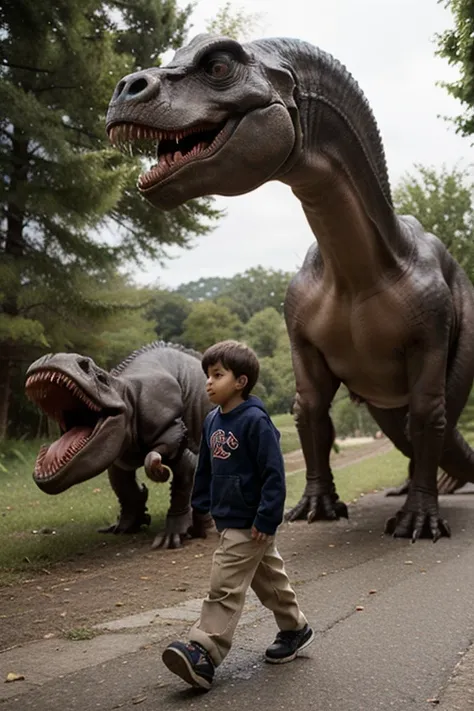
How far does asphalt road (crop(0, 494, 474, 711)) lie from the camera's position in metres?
2.24

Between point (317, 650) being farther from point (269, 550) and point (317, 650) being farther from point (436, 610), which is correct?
point (436, 610)

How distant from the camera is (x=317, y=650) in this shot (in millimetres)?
2703

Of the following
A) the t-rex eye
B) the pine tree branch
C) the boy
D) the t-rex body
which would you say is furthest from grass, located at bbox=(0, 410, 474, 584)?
the pine tree branch

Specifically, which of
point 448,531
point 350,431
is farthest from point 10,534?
point 350,431

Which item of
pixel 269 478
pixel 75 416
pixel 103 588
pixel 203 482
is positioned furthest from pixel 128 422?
pixel 269 478

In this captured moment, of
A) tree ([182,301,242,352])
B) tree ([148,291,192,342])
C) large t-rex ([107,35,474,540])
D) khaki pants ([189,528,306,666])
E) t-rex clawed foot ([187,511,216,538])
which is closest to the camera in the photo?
khaki pants ([189,528,306,666])

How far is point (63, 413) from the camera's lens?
14.8ft

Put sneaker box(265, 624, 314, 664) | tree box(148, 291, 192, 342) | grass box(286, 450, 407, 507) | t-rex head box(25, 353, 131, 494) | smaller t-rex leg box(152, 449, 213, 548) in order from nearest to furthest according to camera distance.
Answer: sneaker box(265, 624, 314, 664)
t-rex head box(25, 353, 131, 494)
smaller t-rex leg box(152, 449, 213, 548)
grass box(286, 450, 407, 507)
tree box(148, 291, 192, 342)

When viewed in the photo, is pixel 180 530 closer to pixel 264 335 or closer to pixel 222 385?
pixel 222 385

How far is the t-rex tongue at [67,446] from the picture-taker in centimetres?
419

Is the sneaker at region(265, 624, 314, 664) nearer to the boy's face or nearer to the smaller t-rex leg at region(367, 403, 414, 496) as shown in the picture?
the boy's face

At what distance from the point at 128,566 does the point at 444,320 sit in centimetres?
252

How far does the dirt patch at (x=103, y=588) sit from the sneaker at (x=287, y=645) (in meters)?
0.93

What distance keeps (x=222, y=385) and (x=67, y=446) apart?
1.95 metres
